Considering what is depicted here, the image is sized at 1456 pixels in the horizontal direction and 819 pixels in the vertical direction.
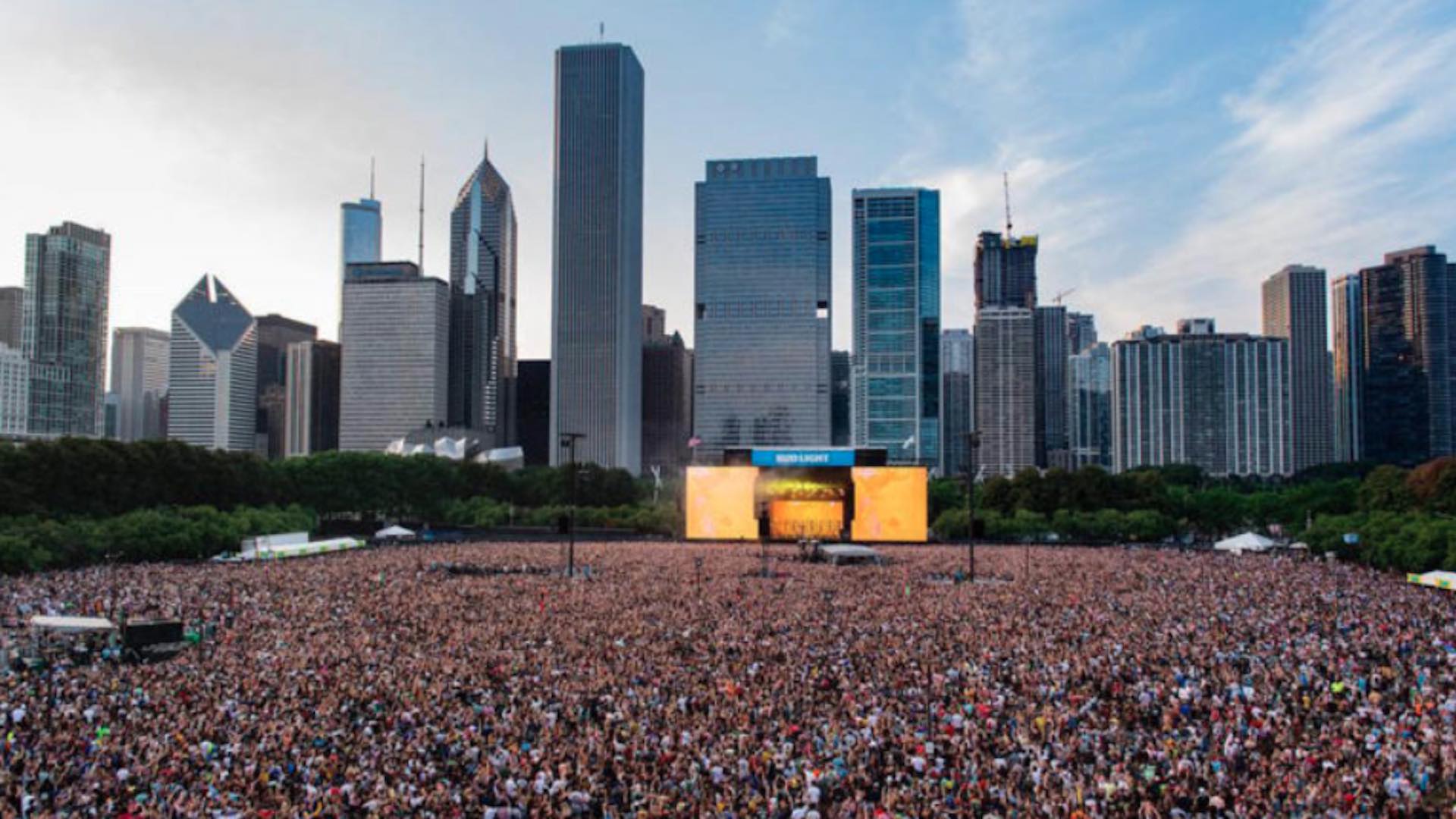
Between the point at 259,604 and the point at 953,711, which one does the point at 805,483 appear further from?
the point at 953,711

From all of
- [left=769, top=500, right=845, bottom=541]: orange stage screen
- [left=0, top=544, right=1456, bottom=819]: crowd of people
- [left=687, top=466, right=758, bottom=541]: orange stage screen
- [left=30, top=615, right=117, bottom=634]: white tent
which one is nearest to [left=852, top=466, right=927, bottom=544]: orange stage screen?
[left=769, top=500, right=845, bottom=541]: orange stage screen

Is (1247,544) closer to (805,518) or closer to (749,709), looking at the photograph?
(805,518)

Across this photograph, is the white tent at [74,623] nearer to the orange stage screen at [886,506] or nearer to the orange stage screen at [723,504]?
the orange stage screen at [723,504]

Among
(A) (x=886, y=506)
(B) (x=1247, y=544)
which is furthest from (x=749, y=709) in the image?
(B) (x=1247, y=544)

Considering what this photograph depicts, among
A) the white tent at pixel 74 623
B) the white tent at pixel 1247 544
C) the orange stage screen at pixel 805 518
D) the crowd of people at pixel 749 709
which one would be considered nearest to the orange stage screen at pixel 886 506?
the orange stage screen at pixel 805 518

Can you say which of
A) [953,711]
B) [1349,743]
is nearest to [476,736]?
[953,711]

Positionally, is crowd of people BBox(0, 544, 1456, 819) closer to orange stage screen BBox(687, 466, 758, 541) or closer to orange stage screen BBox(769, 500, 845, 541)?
orange stage screen BBox(769, 500, 845, 541)
